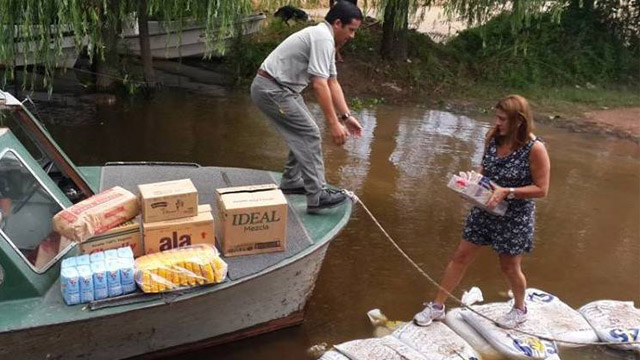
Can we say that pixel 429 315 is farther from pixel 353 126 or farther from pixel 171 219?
pixel 171 219

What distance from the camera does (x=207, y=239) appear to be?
4.29 m

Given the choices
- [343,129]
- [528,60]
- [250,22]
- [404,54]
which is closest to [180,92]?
[250,22]

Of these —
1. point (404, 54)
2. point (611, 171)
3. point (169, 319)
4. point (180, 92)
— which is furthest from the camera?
point (404, 54)

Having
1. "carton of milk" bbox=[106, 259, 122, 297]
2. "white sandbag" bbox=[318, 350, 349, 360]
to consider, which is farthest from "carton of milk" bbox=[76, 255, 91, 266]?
"white sandbag" bbox=[318, 350, 349, 360]

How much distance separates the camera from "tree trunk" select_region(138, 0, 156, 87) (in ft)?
29.2

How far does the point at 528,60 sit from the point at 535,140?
429 inches

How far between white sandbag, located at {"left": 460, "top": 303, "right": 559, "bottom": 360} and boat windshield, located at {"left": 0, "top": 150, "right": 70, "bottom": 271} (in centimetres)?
306

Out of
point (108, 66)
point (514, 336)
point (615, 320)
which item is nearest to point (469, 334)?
point (514, 336)

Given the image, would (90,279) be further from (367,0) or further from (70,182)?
(367,0)

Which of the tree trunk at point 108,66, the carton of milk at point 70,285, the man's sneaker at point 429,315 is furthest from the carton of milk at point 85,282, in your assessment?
the tree trunk at point 108,66

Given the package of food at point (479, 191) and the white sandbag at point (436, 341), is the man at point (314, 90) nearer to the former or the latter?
the package of food at point (479, 191)

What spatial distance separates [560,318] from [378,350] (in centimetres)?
165

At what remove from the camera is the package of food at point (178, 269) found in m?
3.88

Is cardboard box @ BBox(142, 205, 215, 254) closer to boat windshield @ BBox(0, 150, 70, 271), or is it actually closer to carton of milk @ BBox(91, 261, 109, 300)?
carton of milk @ BBox(91, 261, 109, 300)
